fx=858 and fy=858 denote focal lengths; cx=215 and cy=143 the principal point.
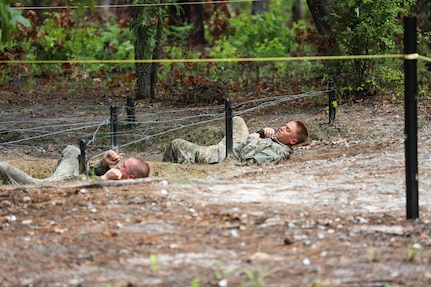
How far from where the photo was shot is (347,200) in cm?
647

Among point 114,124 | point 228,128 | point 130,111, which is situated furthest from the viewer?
point 130,111

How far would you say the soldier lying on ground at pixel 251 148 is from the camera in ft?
29.5

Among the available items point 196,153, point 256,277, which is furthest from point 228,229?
point 196,153

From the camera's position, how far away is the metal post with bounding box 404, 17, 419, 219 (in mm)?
5613

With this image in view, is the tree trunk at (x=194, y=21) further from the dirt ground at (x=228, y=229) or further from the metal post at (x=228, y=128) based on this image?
the dirt ground at (x=228, y=229)

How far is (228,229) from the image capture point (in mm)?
5535

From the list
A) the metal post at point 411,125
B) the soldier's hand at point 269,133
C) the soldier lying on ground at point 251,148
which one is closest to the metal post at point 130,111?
the soldier lying on ground at point 251,148

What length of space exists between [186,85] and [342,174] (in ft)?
22.4

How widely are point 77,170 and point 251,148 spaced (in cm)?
184

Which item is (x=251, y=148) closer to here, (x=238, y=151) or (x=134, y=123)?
(x=238, y=151)

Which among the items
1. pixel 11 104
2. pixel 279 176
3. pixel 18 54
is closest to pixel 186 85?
pixel 11 104

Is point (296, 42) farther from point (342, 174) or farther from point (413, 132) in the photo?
point (413, 132)

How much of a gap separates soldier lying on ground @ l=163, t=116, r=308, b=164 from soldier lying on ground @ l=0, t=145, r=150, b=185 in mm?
1077

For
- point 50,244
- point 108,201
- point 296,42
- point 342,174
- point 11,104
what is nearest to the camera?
point 50,244
